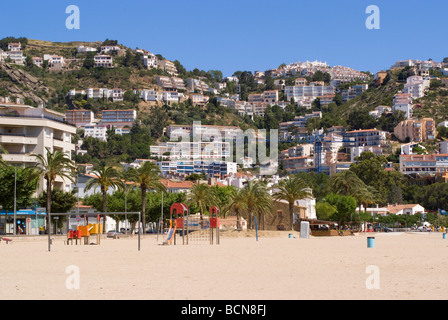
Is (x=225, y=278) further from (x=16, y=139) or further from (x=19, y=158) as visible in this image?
(x=16, y=139)

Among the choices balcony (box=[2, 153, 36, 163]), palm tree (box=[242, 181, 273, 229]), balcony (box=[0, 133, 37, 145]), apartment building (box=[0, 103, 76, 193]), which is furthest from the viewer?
apartment building (box=[0, 103, 76, 193])

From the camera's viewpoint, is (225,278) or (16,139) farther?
(16,139)

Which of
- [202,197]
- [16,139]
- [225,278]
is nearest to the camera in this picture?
[225,278]

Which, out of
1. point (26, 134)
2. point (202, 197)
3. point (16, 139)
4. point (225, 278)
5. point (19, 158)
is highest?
point (26, 134)

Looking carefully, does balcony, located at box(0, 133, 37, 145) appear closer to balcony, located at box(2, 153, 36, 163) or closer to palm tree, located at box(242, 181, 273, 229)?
balcony, located at box(2, 153, 36, 163)

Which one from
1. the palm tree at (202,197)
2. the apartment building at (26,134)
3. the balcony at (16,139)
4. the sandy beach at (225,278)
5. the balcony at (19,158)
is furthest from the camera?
the palm tree at (202,197)

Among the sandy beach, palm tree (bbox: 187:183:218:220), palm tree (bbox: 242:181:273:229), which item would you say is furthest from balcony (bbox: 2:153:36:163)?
the sandy beach

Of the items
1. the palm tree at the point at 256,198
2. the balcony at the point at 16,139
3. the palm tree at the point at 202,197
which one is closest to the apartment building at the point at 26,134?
the balcony at the point at 16,139

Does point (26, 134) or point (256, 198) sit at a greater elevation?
point (26, 134)

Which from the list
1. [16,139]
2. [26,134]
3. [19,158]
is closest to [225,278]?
[19,158]

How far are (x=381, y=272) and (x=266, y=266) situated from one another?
475 cm

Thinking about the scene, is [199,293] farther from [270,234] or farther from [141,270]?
[270,234]

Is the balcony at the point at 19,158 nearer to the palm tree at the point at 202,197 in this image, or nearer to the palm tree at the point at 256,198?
the palm tree at the point at 202,197
